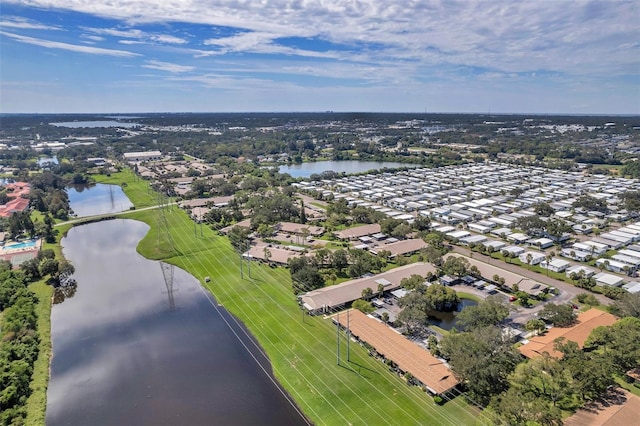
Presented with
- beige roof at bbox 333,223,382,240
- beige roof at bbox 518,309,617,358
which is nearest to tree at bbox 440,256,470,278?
beige roof at bbox 518,309,617,358

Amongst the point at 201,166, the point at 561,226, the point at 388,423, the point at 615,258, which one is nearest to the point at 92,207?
the point at 201,166

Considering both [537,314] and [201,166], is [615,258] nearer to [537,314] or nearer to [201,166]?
[537,314]

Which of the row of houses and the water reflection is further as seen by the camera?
the row of houses

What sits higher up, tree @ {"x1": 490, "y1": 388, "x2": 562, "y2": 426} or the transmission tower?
tree @ {"x1": 490, "y1": 388, "x2": 562, "y2": 426}

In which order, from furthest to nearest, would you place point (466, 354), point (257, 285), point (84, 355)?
point (257, 285), point (84, 355), point (466, 354)

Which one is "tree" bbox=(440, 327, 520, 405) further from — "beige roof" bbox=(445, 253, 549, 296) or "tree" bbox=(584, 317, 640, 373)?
"beige roof" bbox=(445, 253, 549, 296)

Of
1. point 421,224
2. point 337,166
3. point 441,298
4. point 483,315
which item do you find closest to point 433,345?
point 483,315

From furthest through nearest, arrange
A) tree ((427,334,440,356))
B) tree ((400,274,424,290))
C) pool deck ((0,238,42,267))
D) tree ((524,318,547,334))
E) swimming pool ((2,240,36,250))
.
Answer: swimming pool ((2,240,36,250)), pool deck ((0,238,42,267)), tree ((400,274,424,290)), tree ((524,318,547,334)), tree ((427,334,440,356))
